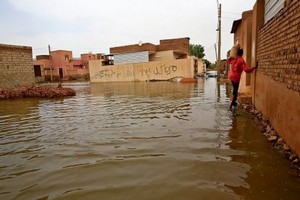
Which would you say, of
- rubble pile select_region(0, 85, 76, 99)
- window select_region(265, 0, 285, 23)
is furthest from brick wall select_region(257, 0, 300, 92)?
rubble pile select_region(0, 85, 76, 99)

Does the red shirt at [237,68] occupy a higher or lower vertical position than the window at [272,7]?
lower

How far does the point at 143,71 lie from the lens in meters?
32.4

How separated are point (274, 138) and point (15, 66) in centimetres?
2053

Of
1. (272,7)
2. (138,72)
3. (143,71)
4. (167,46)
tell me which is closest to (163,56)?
(167,46)

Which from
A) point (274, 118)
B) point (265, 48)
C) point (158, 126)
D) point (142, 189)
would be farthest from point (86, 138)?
point (265, 48)

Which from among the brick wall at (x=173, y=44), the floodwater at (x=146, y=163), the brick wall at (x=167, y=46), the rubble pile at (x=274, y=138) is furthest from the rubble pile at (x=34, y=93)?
the brick wall at (x=173, y=44)

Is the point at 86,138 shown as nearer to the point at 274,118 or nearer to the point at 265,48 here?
the point at 274,118

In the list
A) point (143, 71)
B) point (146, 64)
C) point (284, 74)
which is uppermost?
point (146, 64)

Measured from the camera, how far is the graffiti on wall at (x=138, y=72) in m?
30.5

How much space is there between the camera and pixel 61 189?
10.1ft

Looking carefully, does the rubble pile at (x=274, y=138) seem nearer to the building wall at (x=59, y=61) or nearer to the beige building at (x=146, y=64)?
the beige building at (x=146, y=64)

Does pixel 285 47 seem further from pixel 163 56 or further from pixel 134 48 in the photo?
pixel 163 56

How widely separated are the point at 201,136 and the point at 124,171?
2.14 m

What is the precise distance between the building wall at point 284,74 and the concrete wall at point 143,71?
76.1ft
